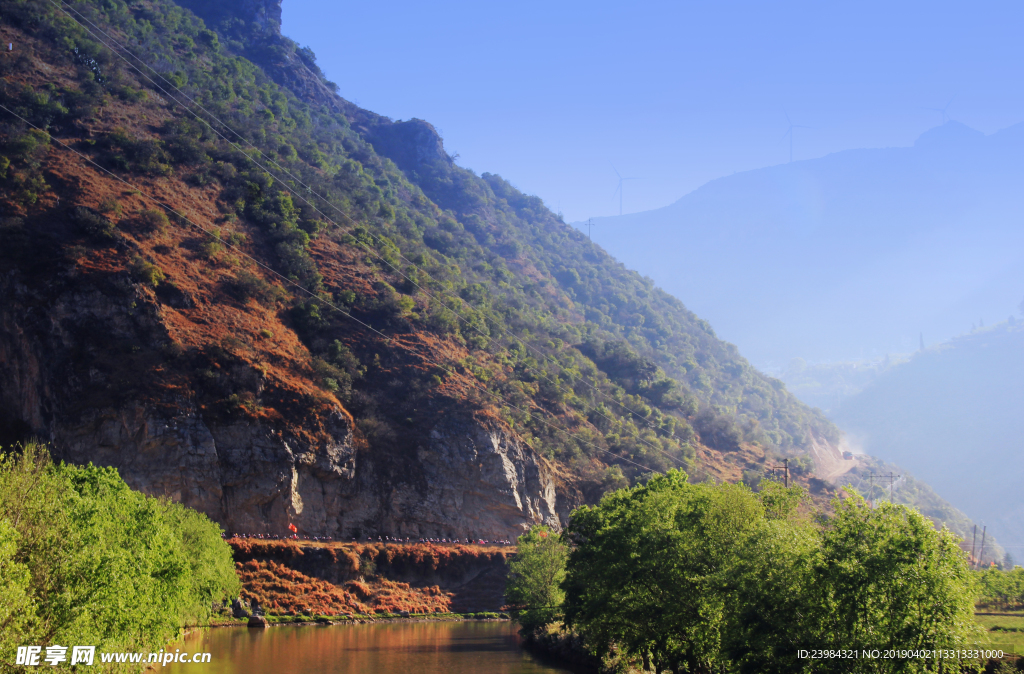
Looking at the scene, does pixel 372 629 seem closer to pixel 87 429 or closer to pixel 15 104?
pixel 87 429

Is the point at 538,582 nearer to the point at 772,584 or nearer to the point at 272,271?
the point at 772,584

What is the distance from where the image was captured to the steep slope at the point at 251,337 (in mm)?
61625

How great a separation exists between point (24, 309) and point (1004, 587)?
91.0 metres

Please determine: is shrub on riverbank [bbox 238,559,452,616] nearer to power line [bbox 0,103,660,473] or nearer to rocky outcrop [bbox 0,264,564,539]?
rocky outcrop [bbox 0,264,564,539]

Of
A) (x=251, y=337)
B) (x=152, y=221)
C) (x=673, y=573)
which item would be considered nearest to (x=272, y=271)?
(x=251, y=337)

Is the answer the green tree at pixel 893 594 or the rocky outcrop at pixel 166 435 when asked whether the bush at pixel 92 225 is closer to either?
the rocky outcrop at pixel 166 435

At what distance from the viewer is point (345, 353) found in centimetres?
7850

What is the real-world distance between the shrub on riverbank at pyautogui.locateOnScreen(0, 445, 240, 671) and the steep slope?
105ft

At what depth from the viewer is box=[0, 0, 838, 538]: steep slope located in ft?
202

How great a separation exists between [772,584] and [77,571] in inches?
912

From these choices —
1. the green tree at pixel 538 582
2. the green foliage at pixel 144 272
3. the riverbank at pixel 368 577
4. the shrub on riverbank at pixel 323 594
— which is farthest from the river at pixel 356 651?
the green foliage at pixel 144 272

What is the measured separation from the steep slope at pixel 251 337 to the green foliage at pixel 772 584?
41.5m

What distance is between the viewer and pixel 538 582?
192ft

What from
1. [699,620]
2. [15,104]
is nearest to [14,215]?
[15,104]
